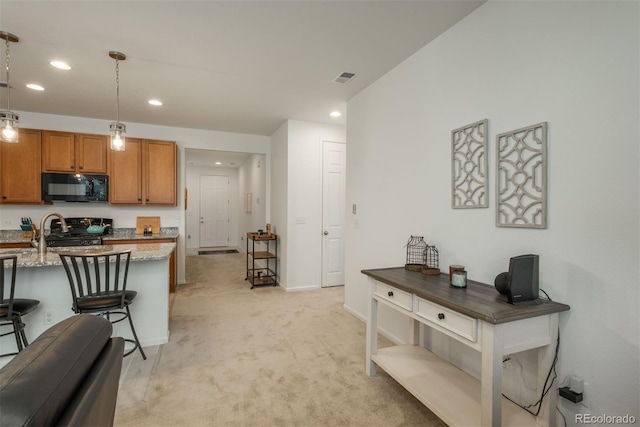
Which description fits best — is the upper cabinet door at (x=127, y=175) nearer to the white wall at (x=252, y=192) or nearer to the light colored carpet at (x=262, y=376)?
the light colored carpet at (x=262, y=376)

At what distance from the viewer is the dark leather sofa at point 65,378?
2.09 ft

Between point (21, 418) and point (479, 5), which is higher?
point (479, 5)

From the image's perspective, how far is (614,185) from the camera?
54.0 inches

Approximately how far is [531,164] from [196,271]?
19.4ft

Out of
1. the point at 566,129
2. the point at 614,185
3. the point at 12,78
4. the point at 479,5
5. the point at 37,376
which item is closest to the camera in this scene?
the point at 37,376

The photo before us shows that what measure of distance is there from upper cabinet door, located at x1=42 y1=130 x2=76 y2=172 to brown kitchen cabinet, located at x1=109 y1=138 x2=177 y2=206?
1.62 ft

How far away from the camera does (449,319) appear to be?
163 centimetres

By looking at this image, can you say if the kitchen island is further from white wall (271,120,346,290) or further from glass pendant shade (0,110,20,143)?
white wall (271,120,346,290)

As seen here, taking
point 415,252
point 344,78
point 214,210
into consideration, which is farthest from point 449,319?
point 214,210

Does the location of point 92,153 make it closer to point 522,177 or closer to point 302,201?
point 302,201

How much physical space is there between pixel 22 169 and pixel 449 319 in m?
5.48

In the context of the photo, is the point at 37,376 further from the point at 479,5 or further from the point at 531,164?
the point at 479,5

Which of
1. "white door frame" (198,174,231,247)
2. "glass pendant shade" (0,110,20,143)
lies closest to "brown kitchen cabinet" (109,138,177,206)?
"glass pendant shade" (0,110,20,143)

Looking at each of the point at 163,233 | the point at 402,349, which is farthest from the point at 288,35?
the point at 163,233
